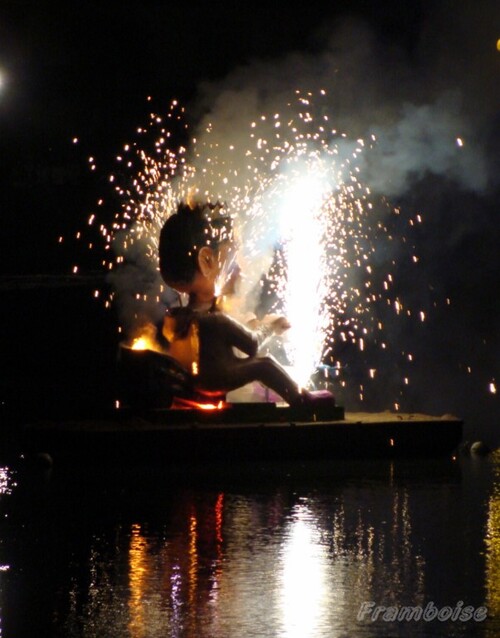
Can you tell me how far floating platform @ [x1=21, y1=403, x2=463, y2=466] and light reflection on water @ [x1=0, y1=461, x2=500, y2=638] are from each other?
8.02ft

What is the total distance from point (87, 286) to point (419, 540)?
22.4 m

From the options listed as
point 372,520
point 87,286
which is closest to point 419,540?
point 372,520

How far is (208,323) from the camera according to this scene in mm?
20547

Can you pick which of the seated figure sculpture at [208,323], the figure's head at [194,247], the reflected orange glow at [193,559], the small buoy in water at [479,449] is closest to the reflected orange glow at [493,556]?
the reflected orange glow at [193,559]

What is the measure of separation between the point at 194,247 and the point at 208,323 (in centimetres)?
152

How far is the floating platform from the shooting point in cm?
1919

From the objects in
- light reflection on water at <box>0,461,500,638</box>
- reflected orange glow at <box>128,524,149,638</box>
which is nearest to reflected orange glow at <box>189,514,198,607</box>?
light reflection on water at <box>0,461,500,638</box>

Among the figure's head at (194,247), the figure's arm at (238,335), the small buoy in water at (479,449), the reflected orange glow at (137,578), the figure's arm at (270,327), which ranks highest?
the figure's head at (194,247)

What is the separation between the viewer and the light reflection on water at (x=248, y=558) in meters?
9.07

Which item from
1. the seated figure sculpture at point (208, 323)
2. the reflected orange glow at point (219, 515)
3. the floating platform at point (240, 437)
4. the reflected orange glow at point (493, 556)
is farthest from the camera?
the seated figure sculpture at point (208, 323)

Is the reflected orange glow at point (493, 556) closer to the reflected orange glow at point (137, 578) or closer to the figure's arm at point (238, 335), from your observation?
the reflected orange glow at point (137, 578)

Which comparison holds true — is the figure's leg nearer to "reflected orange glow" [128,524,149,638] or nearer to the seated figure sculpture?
the seated figure sculpture

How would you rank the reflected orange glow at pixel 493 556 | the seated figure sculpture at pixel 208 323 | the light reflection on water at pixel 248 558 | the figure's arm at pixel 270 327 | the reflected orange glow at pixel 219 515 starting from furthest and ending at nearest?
1. the figure's arm at pixel 270 327
2. the seated figure sculpture at pixel 208 323
3. the reflected orange glow at pixel 219 515
4. the reflected orange glow at pixel 493 556
5. the light reflection on water at pixel 248 558

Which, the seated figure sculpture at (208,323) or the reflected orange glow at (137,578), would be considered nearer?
A: the reflected orange glow at (137,578)
